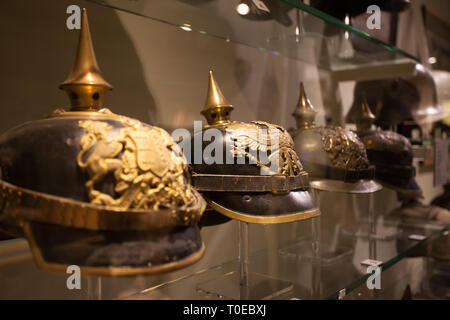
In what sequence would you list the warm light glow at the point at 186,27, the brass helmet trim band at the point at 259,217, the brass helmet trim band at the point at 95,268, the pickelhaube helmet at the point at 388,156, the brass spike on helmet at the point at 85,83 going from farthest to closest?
the pickelhaube helmet at the point at 388,156, the warm light glow at the point at 186,27, the brass helmet trim band at the point at 259,217, the brass spike on helmet at the point at 85,83, the brass helmet trim band at the point at 95,268

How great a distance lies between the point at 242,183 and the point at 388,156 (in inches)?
46.9

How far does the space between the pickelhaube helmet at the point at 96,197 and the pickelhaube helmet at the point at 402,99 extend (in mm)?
1841

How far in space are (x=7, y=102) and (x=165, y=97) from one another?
0.61 m

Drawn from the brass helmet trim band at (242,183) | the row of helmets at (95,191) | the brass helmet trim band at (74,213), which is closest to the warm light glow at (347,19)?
the brass helmet trim band at (242,183)

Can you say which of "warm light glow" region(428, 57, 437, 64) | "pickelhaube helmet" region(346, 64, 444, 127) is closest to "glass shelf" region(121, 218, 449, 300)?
"pickelhaube helmet" region(346, 64, 444, 127)

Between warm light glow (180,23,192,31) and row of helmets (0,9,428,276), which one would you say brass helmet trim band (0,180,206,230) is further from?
warm light glow (180,23,192,31)

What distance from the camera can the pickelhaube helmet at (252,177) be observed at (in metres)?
1.32

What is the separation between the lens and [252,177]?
4.39ft

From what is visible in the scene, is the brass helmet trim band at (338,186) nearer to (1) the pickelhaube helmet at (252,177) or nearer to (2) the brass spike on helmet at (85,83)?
(1) the pickelhaube helmet at (252,177)

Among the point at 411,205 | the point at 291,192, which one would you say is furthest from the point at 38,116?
the point at 411,205

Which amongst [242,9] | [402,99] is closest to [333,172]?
[242,9]

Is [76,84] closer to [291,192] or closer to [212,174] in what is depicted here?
[212,174]

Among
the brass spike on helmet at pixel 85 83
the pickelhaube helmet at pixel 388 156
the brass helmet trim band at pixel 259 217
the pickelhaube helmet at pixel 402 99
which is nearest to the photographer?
the brass spike on helmet at pixel 85 83

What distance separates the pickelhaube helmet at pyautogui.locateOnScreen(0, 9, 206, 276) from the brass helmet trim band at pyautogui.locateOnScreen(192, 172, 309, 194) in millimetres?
313
